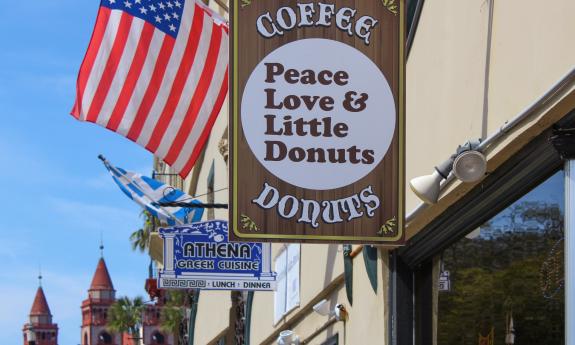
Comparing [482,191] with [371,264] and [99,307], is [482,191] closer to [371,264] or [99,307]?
[371,264]

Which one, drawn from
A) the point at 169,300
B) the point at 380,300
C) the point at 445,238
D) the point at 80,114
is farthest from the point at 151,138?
the point at 169,300

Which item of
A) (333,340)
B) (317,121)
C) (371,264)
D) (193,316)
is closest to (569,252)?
(317,121)

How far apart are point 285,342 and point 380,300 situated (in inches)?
143

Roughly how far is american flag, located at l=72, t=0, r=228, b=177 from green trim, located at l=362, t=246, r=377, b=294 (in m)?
3.63

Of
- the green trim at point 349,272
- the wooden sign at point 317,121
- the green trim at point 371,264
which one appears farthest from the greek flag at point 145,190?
the wooden sign at point 317,121

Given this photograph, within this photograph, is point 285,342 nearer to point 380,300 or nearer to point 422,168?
point 380,300

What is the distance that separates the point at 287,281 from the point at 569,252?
8.81m

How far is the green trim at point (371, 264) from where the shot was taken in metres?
11.0

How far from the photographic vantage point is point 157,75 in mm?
13805

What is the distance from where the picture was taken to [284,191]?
8.34m

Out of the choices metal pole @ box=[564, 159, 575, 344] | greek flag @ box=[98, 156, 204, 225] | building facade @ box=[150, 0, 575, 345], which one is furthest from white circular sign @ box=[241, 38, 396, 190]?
greek flag @ box=[98, 156, 204, 225]

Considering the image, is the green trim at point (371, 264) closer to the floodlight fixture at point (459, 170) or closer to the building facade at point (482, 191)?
the building facade at point (482, 191)

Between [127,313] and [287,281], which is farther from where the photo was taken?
[127,313]

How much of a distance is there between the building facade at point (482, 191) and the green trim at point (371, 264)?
0.01 metres
